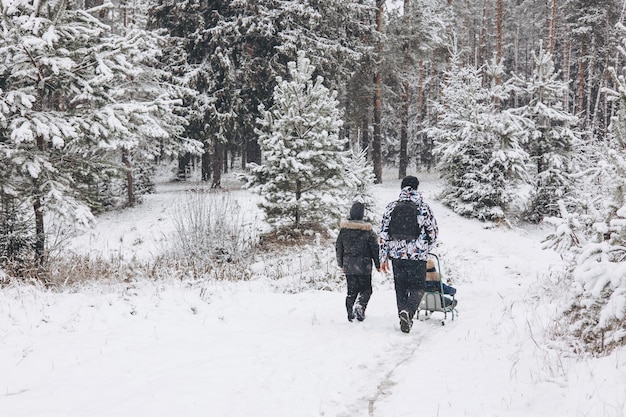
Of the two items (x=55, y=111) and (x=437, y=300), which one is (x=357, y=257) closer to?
(x=437, y=300)

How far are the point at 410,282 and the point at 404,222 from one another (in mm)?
930

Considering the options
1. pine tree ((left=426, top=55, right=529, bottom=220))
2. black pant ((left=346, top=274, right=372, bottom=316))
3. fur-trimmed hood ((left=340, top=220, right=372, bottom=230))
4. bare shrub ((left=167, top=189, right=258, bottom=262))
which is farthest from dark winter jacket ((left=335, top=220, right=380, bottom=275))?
pine tree ((left=426, top=55, right=529, bottom=220))

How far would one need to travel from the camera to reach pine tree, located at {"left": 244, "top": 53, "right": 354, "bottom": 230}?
1341 cm

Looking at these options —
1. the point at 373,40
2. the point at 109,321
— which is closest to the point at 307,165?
the point at 109,321

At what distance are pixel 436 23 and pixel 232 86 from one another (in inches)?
488

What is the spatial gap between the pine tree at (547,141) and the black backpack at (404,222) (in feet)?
45.4

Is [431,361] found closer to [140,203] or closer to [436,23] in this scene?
[140,203]

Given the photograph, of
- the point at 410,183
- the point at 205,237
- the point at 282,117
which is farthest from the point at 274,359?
the point at 282,117

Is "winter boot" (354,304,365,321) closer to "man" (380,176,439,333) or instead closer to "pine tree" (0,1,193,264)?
"man" (380,176,439,333)

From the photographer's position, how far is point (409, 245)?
22.2ft

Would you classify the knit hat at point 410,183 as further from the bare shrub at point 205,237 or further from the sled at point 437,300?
the bare shrub at point 205,237

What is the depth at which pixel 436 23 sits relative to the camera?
2545 centimetres

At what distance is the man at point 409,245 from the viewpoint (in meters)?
6.76

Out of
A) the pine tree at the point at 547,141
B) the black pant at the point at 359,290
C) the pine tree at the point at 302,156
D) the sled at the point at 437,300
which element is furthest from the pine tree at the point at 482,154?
the black pant at the point at 359,290
